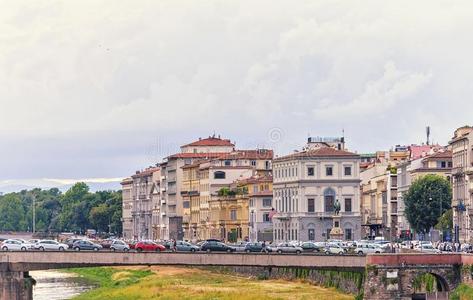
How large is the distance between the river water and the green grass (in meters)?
43.7

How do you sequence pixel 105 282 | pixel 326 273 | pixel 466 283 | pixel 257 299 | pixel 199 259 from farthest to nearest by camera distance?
pixel 105 282 → pixel 326 273 → pixel 257 299 → pixel 199 259 → pixel 466 283

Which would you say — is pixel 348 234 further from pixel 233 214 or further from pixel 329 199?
pixel 233 214

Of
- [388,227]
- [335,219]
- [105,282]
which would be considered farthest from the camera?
[388,227]

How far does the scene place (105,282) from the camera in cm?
15700

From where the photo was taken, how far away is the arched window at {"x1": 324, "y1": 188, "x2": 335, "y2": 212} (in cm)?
17555

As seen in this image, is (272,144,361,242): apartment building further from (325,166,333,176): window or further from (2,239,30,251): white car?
(2,239,30,251): white car

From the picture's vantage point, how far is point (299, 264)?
A: 99500 millimetres

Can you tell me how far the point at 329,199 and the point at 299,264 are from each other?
251 ft

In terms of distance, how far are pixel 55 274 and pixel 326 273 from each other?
2982 inches

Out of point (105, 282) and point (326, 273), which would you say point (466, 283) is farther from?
point (105, 282)

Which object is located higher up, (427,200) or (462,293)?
(427,200)

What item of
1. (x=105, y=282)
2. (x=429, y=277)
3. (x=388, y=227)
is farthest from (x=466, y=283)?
(x=388, y=227)

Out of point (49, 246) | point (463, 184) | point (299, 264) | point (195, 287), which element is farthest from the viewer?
point (463, 184)

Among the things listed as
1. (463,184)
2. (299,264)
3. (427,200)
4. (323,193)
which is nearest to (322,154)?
(323,193)
